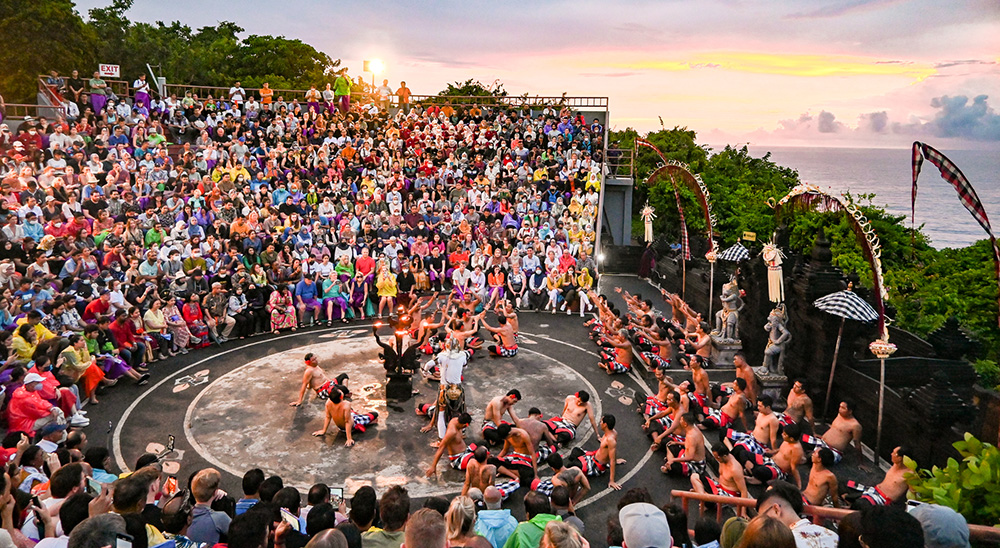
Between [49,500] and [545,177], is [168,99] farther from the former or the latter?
[49,500]

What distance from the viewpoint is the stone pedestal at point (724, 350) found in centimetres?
1479

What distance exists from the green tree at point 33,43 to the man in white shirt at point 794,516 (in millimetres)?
42733

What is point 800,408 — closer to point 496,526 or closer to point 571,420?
point 571,420

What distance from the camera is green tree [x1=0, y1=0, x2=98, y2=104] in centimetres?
3516

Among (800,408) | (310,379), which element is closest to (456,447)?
(310,379)

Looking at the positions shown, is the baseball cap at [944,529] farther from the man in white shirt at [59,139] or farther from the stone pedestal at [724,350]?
the man in white shirt at [59,139]

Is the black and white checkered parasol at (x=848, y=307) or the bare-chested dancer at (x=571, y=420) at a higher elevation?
the black and white checkered parasol at (x=848, y=307)

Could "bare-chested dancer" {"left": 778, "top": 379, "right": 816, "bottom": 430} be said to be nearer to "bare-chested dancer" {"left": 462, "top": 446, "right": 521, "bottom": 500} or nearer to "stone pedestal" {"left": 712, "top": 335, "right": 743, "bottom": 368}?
"stone pedestal" {"left": 712, "top": 335, "right": 743, "bottom": 368}

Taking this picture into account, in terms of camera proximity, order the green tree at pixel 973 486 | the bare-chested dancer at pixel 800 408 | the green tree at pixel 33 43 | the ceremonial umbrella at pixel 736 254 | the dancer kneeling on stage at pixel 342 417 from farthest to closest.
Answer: the green tree at pixel 33 43, the ceremonial umbrella at pixel 736 254, the bare-chested dancer at pixel 800 408, the dancer kneeling on stage at pixel 342 417, the green tree at pixel 973 486

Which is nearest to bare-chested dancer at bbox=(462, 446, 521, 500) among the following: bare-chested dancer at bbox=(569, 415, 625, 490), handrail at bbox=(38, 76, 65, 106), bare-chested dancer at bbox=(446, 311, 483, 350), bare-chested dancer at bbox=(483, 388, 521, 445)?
bare-chested dancer at bbox=(569, 415, 625, 490)

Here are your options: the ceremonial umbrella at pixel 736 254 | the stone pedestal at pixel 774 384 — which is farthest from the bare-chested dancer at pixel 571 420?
the ceremonial umbrella at pixel 736 254

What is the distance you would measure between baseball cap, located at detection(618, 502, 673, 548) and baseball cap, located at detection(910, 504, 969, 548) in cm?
186

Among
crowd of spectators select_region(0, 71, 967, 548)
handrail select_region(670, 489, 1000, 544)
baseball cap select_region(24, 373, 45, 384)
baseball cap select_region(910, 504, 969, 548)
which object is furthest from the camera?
baseball cap select_region(24, 373, 45, 384)

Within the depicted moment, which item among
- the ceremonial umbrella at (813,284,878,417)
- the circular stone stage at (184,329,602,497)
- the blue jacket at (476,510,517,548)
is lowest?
the circular stone stage at (184,329,602,497)
